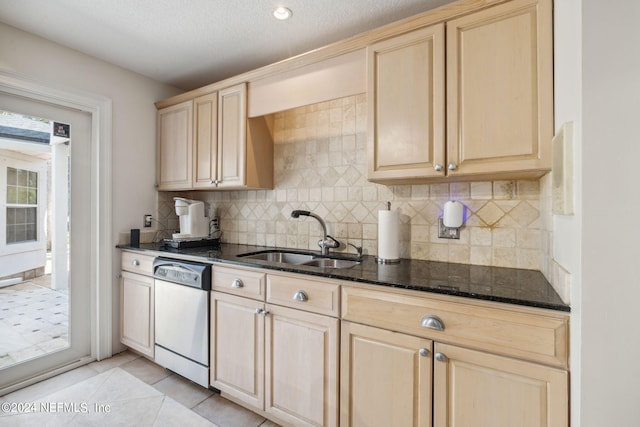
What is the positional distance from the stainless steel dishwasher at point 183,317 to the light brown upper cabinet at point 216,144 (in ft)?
2.29

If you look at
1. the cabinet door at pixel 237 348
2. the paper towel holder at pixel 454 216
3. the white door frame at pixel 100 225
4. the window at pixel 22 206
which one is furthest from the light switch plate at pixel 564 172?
the window at pixel 22 206

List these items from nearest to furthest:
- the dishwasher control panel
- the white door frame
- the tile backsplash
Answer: the tile backsplash → the dishwasher control panel → the white door frame

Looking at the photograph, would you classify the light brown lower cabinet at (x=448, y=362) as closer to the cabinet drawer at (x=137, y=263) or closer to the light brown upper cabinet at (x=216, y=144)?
the light brown upper cabinet at (x=216, y=144)

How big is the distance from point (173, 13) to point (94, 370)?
256 centimetres

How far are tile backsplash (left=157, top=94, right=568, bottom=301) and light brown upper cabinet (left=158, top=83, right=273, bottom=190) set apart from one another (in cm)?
20

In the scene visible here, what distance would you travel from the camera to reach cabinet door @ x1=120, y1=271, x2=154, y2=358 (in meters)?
2.31

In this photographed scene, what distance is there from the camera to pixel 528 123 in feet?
4.23

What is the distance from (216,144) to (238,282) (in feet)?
3.83

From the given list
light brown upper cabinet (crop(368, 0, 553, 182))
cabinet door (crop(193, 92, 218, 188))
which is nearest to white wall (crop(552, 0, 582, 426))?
light brown upper cabinet (crop(368, 0, 553, 182))

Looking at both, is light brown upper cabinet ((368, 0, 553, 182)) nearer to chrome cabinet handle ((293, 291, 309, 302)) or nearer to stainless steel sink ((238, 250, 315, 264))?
chrome cabinet handle ((293, 291, 309, 302))

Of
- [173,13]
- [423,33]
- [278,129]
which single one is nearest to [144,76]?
[173,13]

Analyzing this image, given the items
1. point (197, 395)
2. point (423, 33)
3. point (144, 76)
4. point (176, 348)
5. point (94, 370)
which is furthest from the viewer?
point (144, 76)

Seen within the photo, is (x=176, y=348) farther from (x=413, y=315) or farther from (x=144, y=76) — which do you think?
(x=144, y=76)

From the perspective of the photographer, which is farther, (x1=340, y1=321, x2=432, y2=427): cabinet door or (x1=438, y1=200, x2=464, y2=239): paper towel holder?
(x1=438, y1=200, x2=464, y2=239): paper towel holder
